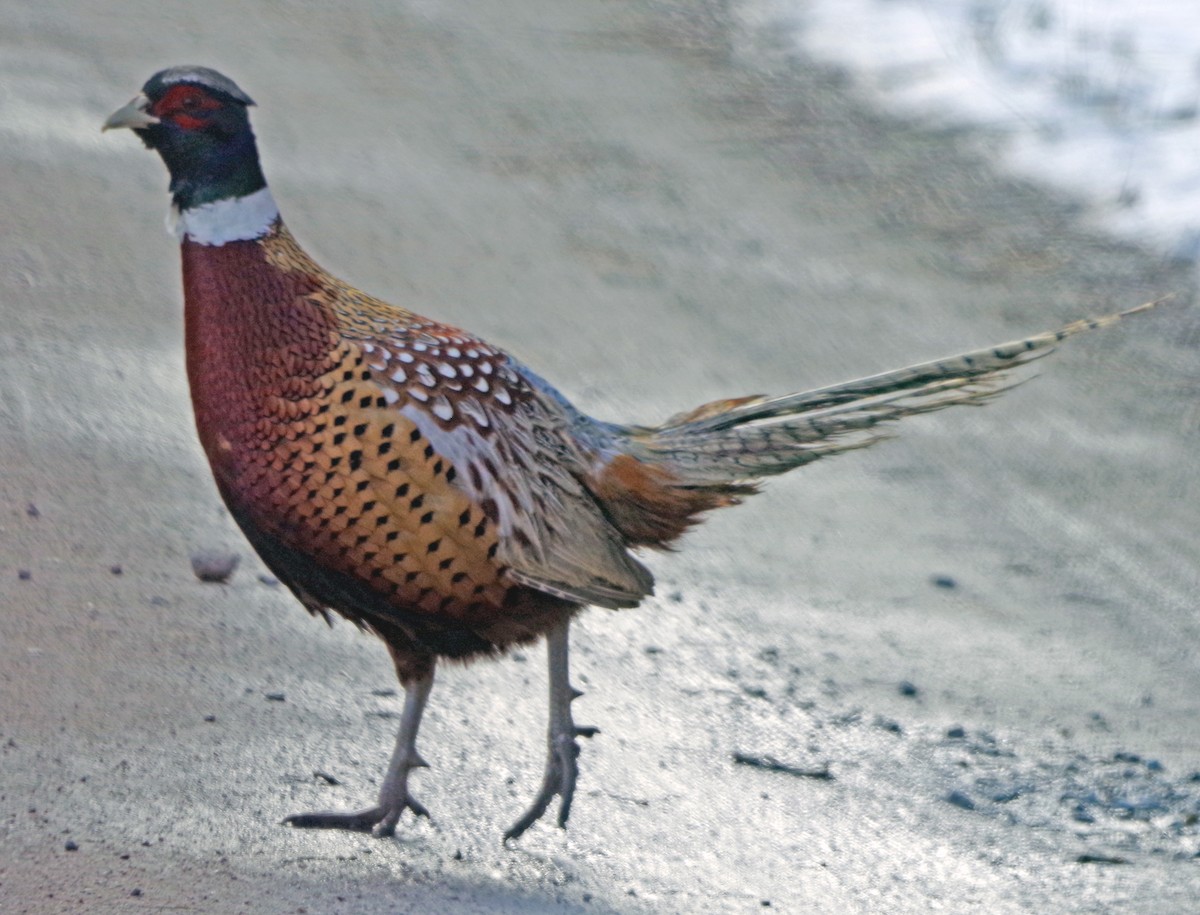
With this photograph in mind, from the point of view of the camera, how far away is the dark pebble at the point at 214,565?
4562 mm

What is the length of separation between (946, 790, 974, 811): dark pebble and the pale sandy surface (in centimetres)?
2

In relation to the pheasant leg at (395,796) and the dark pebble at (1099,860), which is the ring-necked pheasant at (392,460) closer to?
the pheasant leg at (395,796)

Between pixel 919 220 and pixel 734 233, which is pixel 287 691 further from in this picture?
pixel 919 220

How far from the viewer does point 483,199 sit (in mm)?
6914

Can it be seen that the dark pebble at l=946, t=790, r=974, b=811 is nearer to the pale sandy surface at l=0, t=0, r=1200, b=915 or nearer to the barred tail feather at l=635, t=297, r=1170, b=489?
the pale sandy surface at l=0, t=0, r=1200, b=915

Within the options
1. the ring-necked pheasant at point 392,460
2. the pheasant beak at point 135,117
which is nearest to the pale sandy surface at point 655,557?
the ring-necked pheasant at point 392,460

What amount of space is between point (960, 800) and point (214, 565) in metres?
1.93

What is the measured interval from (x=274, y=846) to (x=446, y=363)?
1.02 metres

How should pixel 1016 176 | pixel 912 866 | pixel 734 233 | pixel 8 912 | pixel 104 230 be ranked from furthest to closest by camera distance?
pixel 1016 176 < pixel 734 233 < pixel 104 230 < pixel 912 866 < pixel 8 912

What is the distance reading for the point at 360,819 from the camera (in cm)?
362

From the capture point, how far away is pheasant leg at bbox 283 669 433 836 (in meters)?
3.62

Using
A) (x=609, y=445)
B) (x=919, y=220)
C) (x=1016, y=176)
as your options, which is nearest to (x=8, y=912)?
(x=609, y=445)

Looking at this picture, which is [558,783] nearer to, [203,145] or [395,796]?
[395,796]

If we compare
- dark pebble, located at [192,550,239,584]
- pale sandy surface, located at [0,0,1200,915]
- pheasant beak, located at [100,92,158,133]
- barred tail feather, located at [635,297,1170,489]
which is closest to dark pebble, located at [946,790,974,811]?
pale sandy surface, located at [0,0,1200,915]
